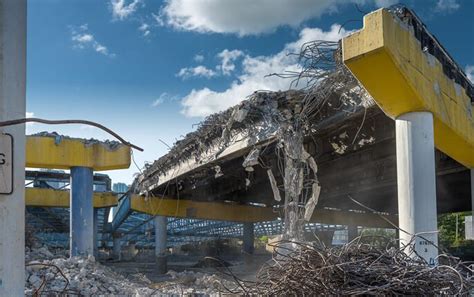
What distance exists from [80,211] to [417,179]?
11495mm

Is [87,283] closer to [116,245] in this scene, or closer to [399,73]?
[399,73]

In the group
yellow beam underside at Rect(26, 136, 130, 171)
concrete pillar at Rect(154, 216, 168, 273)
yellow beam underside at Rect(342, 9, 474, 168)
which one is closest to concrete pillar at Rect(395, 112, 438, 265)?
yellow beam underside at Rect(342, 9, 474, 168)

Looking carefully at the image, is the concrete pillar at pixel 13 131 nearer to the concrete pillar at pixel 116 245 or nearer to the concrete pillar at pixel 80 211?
the concrete pillar at pixel 80 211

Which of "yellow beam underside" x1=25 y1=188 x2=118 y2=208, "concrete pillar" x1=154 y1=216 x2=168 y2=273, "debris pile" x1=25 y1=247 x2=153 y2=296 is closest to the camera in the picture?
"debris pile" x1=25 y1=247 x2=153 y2=296

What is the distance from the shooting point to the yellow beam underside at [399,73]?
6.38m

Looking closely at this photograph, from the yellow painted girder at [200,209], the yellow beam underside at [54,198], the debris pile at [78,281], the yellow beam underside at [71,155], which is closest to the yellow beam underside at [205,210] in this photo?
the yellow painted girder at [200,209]

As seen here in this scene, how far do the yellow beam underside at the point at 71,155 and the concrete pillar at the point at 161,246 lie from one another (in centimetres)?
666

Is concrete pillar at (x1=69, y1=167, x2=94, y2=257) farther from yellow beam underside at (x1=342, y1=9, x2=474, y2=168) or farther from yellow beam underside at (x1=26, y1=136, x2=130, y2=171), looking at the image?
yellow beam underside at (x1=342, y1=9, x2=474, y2=168)

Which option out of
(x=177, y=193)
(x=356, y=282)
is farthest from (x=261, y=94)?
(x=177, y=193)

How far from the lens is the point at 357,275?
10.9ft

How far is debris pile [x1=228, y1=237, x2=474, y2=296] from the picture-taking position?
3.22 m

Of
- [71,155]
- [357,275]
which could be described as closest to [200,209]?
[71,155]

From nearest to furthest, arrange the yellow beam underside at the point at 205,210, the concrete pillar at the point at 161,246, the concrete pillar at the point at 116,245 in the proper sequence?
the yellow beam underside at the point at 205,210 < the concrete pillar at the point at 161,246 < the concrete pillar at the point at 116,245

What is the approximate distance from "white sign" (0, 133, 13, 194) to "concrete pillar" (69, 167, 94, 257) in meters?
13.7
